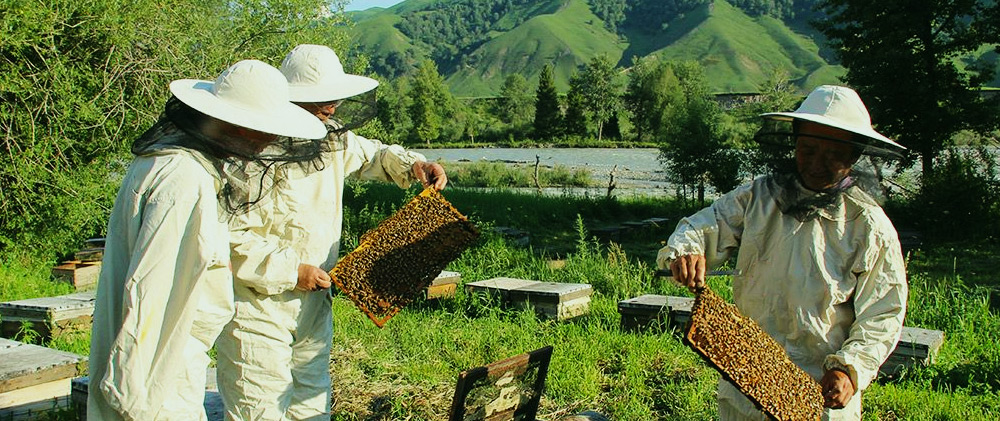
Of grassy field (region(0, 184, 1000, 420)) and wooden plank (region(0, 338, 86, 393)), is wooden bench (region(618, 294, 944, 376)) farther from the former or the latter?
wooden plank (region(0, 338, 86, 393))

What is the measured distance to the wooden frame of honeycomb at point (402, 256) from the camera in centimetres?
384

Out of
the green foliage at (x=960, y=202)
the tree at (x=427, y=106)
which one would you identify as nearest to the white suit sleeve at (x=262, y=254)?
the green foliage at (x=960, y=202)

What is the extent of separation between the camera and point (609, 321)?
677cm

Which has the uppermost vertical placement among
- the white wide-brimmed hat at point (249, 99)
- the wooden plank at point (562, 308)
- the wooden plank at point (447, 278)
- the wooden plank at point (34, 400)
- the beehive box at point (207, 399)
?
the white wide-brimmed hat at point (249, 99)

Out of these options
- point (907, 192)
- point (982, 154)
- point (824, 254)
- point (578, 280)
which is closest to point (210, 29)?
point (578, 280)

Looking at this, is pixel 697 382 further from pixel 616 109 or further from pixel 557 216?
pixel 616 109

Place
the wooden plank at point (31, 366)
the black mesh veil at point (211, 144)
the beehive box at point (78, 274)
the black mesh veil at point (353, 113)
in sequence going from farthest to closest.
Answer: the beehive box at point (78, 274), the wooden plank at point (31, 366), the black mesh veil at point (353, 113), the black mesh veil at point (211, 144)

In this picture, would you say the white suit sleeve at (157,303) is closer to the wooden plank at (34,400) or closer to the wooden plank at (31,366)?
the wooden plank at (31,366)

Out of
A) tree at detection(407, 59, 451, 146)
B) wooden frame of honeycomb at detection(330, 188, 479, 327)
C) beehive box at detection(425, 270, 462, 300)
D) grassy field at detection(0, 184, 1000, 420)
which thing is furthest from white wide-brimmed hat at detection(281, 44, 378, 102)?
tree at detection(407, 59, 451, 146)

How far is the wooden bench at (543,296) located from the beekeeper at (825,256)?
147 inches

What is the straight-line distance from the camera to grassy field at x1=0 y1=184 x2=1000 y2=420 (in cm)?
471

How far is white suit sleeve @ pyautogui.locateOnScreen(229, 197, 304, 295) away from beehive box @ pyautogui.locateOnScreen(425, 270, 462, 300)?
4119mm

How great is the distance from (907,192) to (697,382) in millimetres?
10415

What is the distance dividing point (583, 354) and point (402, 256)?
2.18 metres
